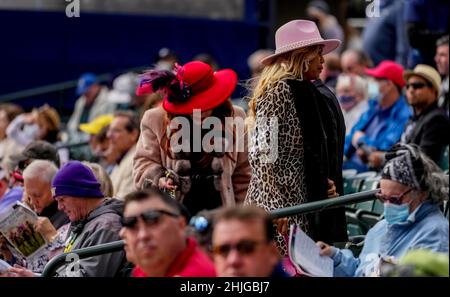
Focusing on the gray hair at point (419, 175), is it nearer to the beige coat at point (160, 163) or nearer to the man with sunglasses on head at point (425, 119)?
the beige coat at point (160, 163)

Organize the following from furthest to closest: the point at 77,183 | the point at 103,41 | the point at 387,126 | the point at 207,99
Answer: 1. the point at 103,41
2. the point at 387,126
3. the point at 207,99
4. the point at 77,183

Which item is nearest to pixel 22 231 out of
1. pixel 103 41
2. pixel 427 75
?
pixel 427 75

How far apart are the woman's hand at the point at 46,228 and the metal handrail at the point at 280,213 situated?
3.12ft

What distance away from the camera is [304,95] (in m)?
7.00

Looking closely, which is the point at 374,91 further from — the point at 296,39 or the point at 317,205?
the point at 317,205

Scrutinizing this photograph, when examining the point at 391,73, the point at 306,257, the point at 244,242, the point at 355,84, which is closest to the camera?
the point at 244,242

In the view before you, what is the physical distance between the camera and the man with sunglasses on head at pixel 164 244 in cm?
529

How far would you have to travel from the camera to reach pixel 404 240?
618 cm

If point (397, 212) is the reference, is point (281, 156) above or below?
above

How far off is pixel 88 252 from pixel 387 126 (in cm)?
472

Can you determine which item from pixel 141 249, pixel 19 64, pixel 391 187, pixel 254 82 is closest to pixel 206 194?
pixel 254 82

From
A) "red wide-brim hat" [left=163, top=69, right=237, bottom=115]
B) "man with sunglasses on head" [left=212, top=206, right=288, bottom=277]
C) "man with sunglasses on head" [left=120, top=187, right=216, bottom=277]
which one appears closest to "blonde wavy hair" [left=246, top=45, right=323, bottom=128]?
"red wide-brim hat" [left=163, top=69, right=237, bottom=115]

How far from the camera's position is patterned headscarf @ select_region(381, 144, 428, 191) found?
6.12 metres
